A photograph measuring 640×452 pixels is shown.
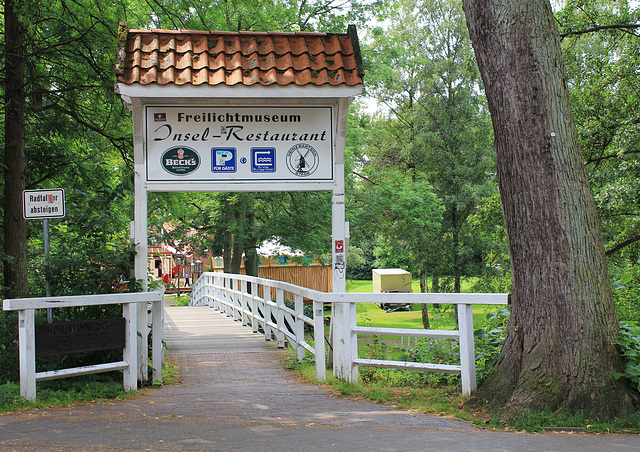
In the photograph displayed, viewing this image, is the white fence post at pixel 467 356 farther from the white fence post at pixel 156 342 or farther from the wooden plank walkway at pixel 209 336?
the wooden plank walkway at pixel 209 336

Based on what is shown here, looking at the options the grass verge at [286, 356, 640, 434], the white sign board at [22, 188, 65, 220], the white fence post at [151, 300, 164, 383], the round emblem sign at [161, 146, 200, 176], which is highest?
the round emblem sign at [161, 146, 200, 176]

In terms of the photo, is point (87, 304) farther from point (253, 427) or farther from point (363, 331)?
point (363, 331)

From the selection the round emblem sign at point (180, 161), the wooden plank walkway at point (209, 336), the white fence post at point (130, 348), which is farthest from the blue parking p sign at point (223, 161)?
the wooden plank walkway at point (209, 336)

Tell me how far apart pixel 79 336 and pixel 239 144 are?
9.73ft

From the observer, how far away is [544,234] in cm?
530

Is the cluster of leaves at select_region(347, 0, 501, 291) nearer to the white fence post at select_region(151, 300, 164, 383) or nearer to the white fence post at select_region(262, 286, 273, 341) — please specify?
the white fence post at select_region(262, 286, 273, 341)

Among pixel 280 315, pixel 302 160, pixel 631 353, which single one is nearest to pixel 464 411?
pixel 631 353

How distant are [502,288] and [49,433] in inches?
504

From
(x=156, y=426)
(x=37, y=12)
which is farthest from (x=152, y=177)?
(x=37, y=12)

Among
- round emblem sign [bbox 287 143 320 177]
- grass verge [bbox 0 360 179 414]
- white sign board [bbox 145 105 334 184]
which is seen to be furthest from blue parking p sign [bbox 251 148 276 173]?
grass verge [bbox 0 360 179 414]

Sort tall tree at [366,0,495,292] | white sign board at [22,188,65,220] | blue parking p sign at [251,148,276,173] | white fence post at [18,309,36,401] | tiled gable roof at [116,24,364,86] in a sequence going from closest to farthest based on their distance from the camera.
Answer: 1. white fence post at [18,309,36,401]
2. white sign board at [22,188,65,220]
3. tiled gable roof at [116,24,364,86]
4. blue parking p sign at [251,148,276,173]
5. tall tree at [366,0,495,292]

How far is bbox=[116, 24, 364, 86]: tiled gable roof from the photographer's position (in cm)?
740

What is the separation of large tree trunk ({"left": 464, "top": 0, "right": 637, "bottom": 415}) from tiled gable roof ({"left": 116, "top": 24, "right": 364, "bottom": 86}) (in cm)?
247

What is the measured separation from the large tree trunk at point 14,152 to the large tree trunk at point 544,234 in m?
7.38
